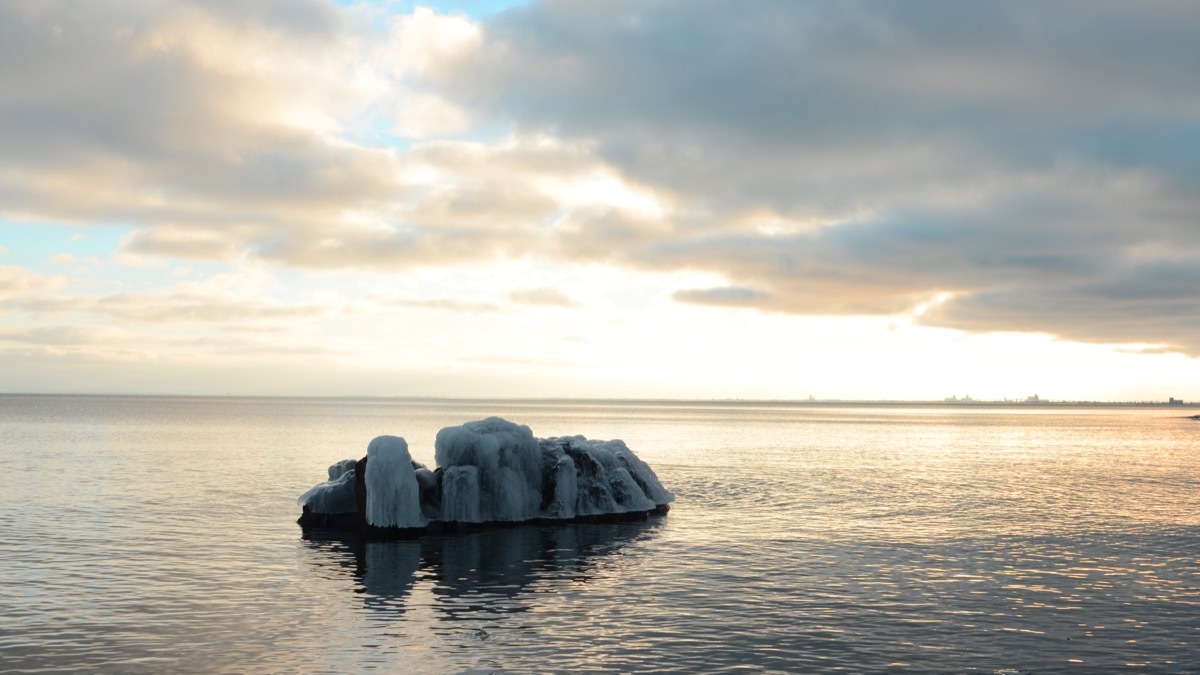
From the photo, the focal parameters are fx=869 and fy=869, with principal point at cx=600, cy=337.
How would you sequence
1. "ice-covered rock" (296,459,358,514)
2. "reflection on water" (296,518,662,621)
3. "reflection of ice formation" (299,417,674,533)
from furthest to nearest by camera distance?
1. "ice-covered rock" (296,459,358,514)
2. "reflection of ice formation" (299,417,674,533)
3. "reflection on water" (296,518,662,621)

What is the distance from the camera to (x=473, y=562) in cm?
3450

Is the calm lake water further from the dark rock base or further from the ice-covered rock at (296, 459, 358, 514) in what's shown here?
the ice-covered rock at (296, 459, 358, 514)

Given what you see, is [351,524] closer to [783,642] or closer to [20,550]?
[20,550]

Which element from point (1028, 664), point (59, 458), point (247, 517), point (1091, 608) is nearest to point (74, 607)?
point (247, 517)

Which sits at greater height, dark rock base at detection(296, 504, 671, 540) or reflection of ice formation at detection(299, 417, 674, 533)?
reflection of ice formation at detection(299, 417, 674, 533)

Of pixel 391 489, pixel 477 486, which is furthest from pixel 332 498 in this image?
pixel 477 486

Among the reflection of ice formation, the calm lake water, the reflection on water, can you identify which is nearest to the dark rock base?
the reflection of ice formation

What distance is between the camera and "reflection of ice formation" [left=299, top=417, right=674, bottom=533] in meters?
41.5

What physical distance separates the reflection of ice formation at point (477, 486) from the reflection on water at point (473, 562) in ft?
5.09

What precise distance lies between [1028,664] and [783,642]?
584cm

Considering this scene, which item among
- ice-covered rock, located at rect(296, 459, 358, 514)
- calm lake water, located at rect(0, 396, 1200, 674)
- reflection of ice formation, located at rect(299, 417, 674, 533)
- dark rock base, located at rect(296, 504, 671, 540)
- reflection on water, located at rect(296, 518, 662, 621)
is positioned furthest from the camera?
ice-covered rock, located at rect(296, 459, 358, 514)

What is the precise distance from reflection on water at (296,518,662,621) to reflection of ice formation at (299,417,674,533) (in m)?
1.55

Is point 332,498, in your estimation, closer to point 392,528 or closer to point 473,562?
point 392,528

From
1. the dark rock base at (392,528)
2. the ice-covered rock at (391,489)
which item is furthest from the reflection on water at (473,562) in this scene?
the ice-covered rock at (391,489)
